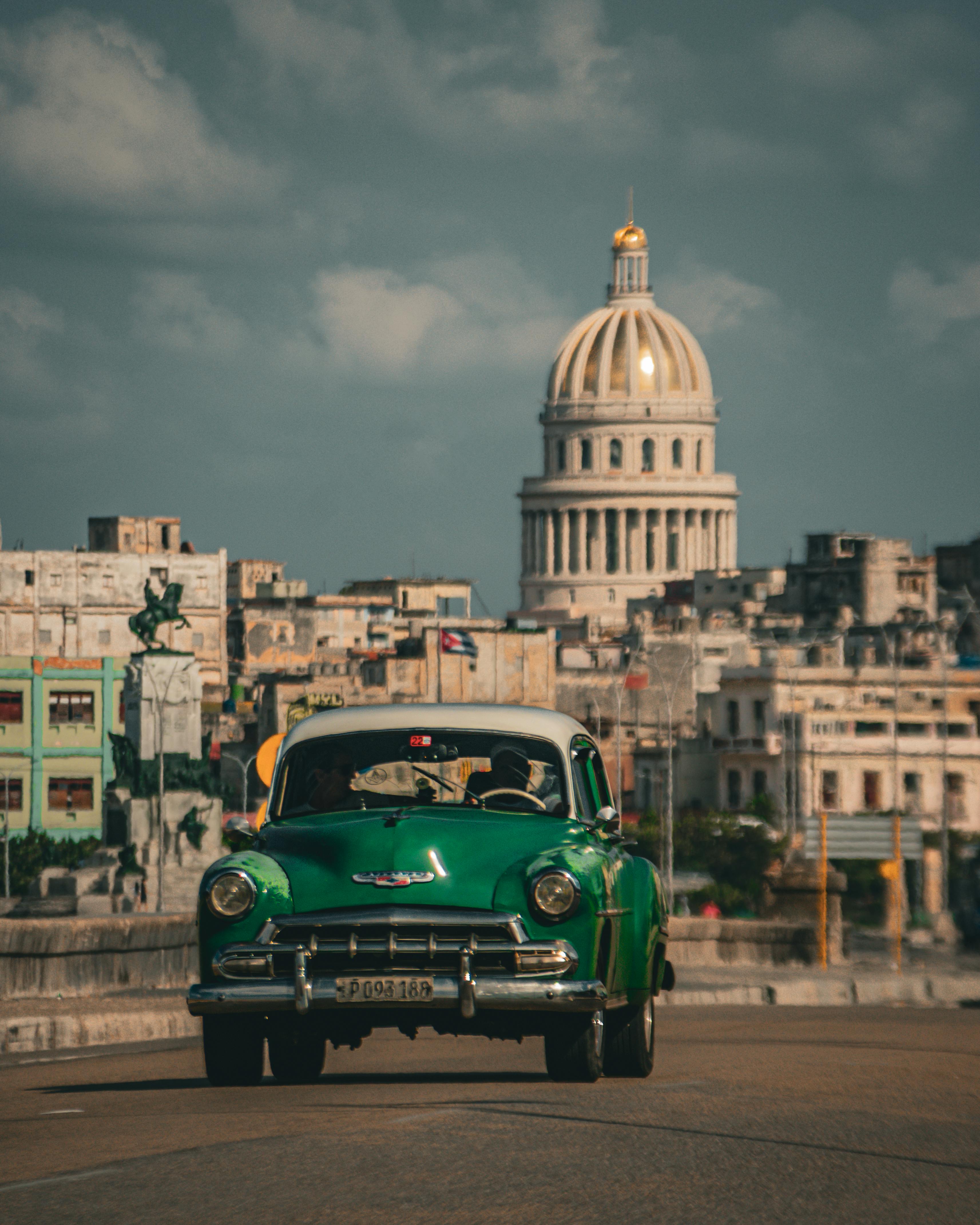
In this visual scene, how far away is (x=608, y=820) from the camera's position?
39.8ft

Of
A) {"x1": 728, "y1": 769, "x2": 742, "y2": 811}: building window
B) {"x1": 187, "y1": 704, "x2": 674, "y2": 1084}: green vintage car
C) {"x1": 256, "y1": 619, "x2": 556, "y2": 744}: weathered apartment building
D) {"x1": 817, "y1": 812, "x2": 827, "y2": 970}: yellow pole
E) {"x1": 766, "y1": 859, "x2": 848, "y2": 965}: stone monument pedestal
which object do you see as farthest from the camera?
{"x1": 256, "y1": 619, "x2": 556, "y2": 744}: weathered apartment building

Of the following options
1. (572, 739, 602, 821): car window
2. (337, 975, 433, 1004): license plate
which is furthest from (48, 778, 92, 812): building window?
(337, 975, 433, 1004): license plate

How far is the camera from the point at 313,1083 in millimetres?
12352

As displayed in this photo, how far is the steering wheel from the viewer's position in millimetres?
11914

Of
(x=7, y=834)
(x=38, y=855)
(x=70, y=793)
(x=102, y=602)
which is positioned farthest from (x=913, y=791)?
(x=102, y=602)

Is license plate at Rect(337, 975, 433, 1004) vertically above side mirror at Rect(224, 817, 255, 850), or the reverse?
side mirror at Rect(224, 817, 255, 850)

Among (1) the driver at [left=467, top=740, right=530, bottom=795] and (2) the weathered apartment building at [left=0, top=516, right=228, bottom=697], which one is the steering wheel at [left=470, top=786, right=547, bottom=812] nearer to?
(1) the driver at [left=467, top=740, right=530, bottom=795]

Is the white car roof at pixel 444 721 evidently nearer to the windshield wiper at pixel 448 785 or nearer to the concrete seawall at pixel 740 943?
the windshield wiper at pixel 448 785

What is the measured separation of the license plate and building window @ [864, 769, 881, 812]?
287ft

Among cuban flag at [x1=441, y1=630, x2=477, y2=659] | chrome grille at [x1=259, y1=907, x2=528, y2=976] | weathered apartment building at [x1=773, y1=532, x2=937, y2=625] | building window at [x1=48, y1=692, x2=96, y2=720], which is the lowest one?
chrome grille at [x1=259, y1=907, x2=528, y2=976]

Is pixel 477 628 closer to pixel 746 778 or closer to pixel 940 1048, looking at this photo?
A: pixel 746 778

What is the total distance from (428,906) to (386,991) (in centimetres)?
42

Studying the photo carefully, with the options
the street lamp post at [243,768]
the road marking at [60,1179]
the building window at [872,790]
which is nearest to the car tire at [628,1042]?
the road marking at [60,1179]

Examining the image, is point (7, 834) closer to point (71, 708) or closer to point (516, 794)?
point (71, 708)
